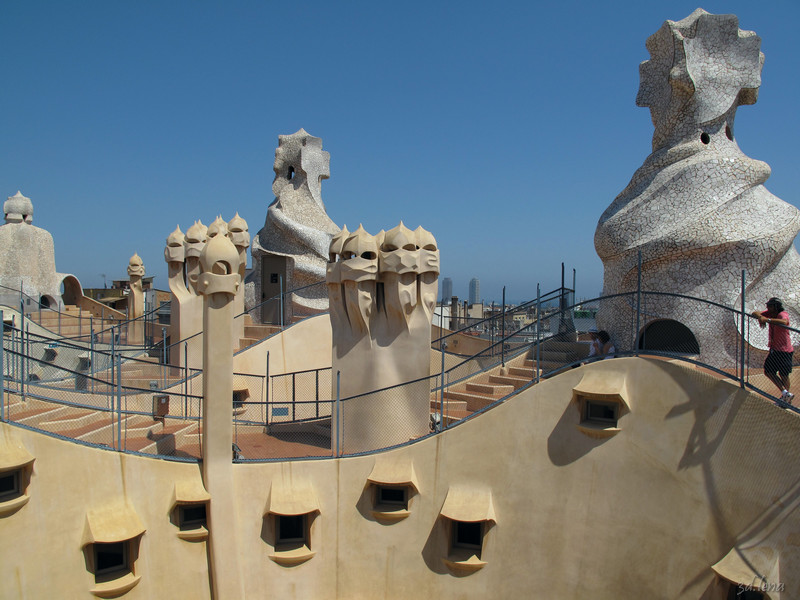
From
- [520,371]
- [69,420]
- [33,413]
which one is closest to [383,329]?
[520,371]

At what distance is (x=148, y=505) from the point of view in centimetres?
782

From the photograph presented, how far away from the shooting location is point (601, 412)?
322 inches

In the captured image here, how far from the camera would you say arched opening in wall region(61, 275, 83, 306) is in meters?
24.4

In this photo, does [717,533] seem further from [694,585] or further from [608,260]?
[608,260]

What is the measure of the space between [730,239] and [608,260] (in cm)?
198

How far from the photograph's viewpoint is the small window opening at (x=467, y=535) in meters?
8.53

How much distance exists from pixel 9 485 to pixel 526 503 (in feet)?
21.4

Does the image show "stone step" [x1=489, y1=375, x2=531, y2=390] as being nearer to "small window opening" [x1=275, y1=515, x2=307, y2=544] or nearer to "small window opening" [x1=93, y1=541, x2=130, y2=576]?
"small window opening" [x1=275, y1=515, x2=307, y2=544]

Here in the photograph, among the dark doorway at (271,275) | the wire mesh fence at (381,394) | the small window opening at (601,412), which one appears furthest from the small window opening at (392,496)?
the dark doorway at (271,275)

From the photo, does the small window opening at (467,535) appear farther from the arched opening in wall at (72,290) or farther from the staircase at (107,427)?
the arched opening in wall at (72,290)

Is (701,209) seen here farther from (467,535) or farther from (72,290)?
(72,290)

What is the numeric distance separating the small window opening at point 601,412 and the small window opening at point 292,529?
4.29m

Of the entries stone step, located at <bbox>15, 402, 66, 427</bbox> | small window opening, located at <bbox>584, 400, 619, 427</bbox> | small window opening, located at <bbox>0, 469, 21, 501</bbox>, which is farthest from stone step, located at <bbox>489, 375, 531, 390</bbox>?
small window opening, located at <bbox>0, 469, 21, 501</bbox>

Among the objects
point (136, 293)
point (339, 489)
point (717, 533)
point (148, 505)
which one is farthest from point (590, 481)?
point (136, 293)
